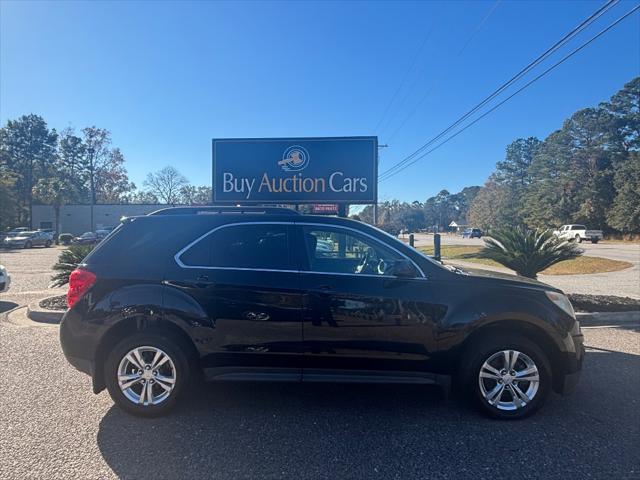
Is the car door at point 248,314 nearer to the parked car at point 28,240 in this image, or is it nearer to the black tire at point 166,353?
the black tire at point 166,353

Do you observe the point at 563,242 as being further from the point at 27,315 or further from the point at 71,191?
the point at 71,191

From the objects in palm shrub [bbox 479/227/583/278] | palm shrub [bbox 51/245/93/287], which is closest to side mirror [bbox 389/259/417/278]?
palm shrub [bbox 479/227/583/278]

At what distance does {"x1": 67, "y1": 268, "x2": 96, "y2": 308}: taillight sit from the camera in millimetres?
3590

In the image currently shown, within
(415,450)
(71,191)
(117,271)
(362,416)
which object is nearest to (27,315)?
(117,271)

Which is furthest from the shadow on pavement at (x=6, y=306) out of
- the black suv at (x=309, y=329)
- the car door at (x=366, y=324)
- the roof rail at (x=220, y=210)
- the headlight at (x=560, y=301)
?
the headlight at (x=560, y=301)

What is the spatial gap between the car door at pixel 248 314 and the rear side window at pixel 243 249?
2 cm

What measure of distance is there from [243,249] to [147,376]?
1.42m

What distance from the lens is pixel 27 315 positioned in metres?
7.14

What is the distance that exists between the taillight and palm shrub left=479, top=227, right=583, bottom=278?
7257 millimetres

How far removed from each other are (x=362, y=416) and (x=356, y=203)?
685 centimetres

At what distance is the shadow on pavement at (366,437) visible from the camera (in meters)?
2.78

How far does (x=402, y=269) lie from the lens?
11.4 ft

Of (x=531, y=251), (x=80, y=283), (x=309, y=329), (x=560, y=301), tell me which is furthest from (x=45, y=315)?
(x=531, y=251)

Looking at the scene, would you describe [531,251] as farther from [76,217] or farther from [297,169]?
[76,217]
